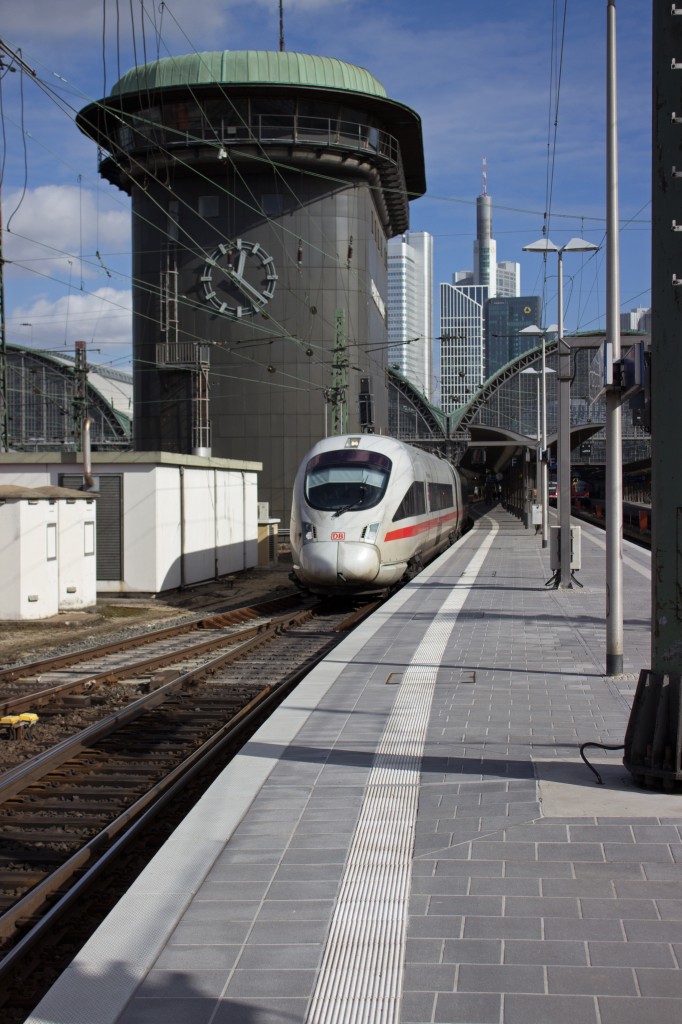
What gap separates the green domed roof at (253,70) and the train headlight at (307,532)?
108ft

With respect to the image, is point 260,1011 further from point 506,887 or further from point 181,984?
point 506,887

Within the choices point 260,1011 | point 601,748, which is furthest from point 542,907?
point 601,748

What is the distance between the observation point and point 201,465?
84.6ft

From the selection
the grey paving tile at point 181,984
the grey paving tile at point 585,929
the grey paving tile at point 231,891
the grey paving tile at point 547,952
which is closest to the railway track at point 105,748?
the grey paving tile at point 231,891

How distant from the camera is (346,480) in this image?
1952 centimetres

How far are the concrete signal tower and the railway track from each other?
1232 inches

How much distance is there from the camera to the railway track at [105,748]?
221 inches

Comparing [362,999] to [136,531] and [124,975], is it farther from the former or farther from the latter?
Result: [136,531]

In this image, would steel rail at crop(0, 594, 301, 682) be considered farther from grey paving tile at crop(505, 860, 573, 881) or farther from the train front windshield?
grey paving tile at crop(505, 860, 573, 881)

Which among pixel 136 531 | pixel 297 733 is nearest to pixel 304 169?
pixel 136 531

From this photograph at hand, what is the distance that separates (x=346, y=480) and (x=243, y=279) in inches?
1173

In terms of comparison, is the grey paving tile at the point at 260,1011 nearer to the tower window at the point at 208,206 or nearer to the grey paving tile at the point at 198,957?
the grey paving tile at the point at 198,957

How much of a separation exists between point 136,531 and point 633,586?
34.7ft

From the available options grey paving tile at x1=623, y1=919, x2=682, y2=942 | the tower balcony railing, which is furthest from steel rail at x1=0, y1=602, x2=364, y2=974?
the tower balcony railing
